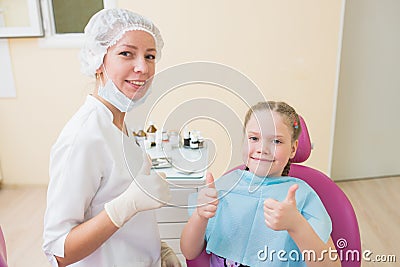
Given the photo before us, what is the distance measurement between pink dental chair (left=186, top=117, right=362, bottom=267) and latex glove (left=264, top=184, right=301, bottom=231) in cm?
23

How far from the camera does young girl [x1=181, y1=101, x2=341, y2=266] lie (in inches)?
37.1

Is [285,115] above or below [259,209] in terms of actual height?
above

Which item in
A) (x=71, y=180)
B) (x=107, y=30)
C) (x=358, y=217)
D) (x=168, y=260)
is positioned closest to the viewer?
(x=71, y=180)

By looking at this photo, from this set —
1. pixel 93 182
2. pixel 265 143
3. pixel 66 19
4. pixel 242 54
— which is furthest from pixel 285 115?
pixel 66 19

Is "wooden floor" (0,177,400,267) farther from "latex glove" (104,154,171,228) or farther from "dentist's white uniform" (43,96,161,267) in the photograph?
"latex glove" (104,154,171,228)

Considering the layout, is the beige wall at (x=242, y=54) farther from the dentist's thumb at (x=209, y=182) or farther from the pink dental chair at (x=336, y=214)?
the dentist's thumb at (x=209, y=182)

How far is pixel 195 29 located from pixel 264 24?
469 mm

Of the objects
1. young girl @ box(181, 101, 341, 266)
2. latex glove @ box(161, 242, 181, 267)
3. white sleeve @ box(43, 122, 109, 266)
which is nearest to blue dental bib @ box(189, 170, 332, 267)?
young girl @ box(181, 101, 341, 266)

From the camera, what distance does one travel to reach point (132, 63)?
92 centimetres

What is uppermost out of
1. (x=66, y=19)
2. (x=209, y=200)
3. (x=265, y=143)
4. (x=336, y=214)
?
(x=66, y=19)

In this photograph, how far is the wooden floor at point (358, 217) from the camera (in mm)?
2057

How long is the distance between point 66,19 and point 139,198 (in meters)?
2.30

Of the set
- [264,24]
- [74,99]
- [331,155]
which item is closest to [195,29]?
[264,24]

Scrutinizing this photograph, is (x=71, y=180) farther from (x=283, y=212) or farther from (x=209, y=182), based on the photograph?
(x=283, y=212)
